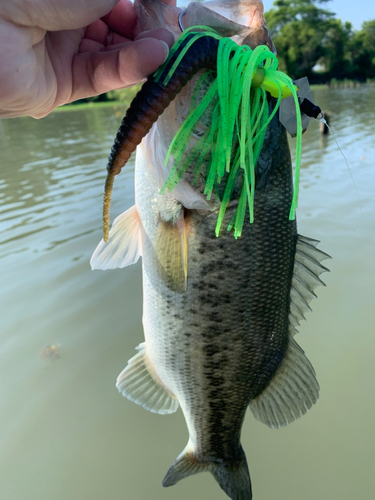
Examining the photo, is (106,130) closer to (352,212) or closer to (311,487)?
(352,212)

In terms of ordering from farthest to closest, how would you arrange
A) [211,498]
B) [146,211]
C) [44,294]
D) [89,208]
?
[89,208], [44,294], [211,498], [146,211]

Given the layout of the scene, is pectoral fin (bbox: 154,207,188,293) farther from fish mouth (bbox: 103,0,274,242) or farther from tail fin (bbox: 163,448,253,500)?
tail fin (bbox: 163,448,253,500)

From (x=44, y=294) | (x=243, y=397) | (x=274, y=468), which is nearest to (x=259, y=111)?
(x=243, y=397)

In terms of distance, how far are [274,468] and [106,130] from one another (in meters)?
15.8

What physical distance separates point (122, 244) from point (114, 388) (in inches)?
64.2

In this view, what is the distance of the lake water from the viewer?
2264 mm

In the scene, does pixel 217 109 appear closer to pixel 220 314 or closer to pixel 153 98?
pixel 153 98

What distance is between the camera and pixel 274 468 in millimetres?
2318

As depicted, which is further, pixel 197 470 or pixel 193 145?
pixel 197 470

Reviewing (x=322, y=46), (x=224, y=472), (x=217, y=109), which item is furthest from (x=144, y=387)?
(x=322, y=46)

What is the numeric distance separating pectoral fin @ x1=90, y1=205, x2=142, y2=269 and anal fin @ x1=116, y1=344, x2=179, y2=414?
517mm

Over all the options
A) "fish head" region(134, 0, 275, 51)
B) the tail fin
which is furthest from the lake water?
"fish head" region(134, 0, 275, 51)

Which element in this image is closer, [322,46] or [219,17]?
[219,17]

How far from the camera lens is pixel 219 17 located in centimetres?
118
